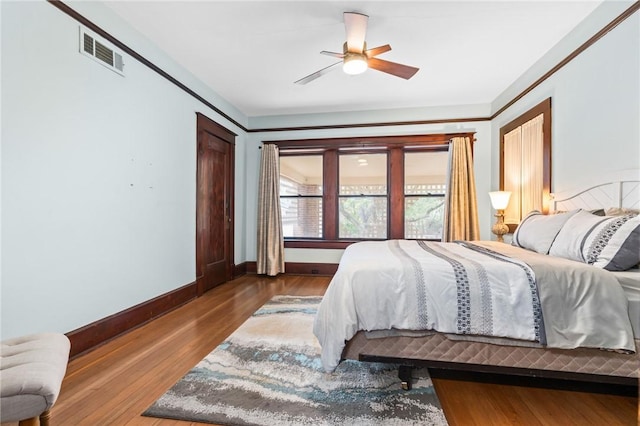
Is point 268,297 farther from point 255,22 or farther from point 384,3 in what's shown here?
point 384,3

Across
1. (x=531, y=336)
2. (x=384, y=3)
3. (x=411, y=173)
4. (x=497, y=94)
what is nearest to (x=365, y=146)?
(x=411, y=173)

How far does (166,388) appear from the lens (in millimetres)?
1745

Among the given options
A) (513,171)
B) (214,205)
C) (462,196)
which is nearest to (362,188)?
(462,196)

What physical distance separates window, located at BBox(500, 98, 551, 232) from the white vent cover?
4.14 meters

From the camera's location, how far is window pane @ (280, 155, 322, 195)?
16.6ft

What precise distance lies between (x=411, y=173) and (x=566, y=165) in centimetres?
221

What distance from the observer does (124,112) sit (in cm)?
252

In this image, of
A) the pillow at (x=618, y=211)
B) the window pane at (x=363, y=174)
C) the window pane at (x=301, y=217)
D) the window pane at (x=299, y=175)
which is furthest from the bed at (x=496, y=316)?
the window pane at (x=299, y=175)

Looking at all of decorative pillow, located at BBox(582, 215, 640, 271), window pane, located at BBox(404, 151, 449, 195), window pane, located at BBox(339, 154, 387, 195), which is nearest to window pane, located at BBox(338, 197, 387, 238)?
window pane, located at BBox(339, 154, 387, 195)

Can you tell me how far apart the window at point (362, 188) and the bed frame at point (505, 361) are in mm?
2995

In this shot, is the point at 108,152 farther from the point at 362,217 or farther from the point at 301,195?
the point at 362,217

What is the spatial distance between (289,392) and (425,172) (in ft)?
13.1

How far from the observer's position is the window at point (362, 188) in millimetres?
4688

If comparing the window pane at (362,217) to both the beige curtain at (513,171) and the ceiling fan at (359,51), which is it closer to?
the beige curtain at (513,171)
